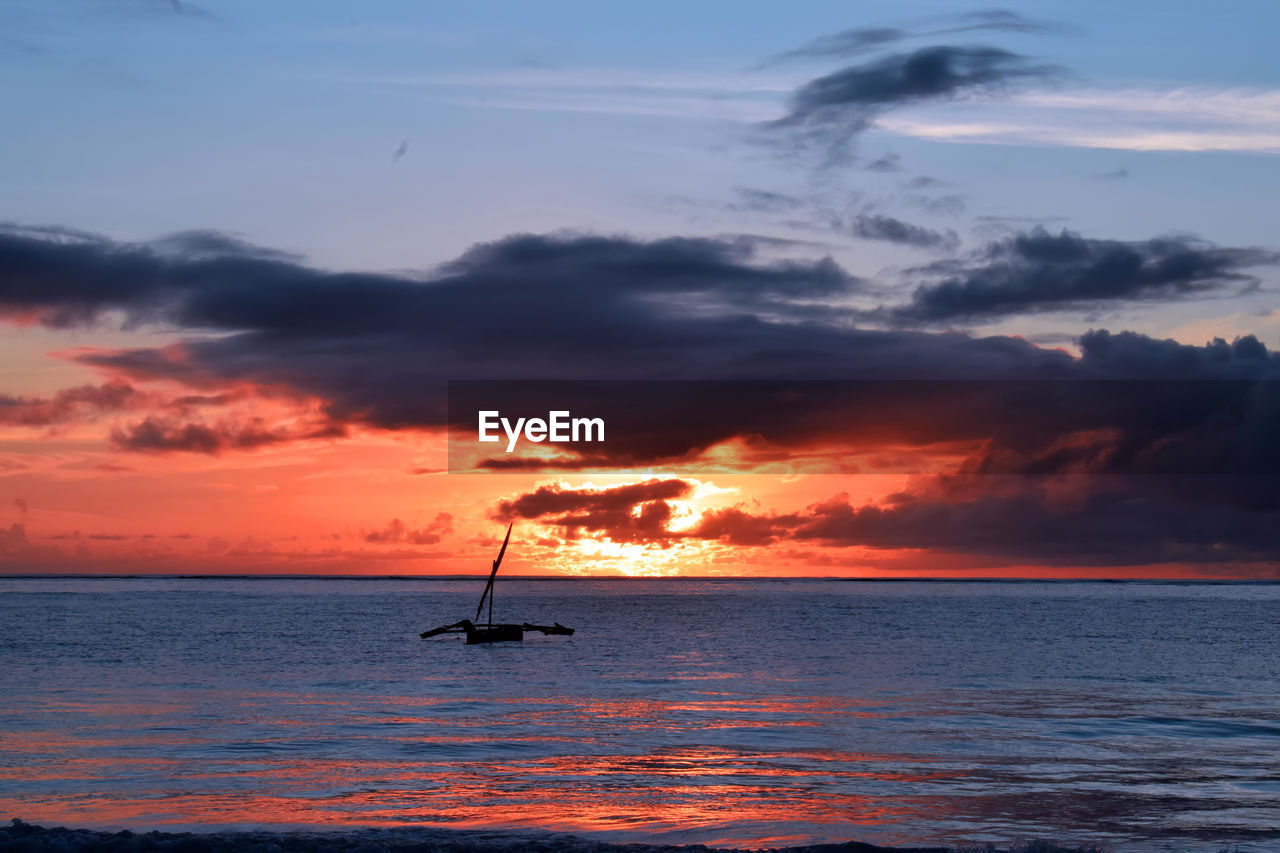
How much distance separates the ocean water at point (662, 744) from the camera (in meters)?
26.0

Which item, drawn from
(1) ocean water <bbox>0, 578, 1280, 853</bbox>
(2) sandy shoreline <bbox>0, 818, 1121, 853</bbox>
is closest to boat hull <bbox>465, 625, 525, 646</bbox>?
(1) ocean water <bbox>0, 578, 1280, 853</bbox>

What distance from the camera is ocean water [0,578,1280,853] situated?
26.0 meters

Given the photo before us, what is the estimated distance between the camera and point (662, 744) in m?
37.4

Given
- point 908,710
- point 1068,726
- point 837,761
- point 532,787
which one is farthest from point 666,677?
point 532,787

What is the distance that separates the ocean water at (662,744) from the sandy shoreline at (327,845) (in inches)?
91.6

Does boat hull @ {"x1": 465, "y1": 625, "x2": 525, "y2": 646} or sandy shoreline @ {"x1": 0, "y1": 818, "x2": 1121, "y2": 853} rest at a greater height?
sandy shoreline @ {"x1": 0, "y1": 818, "x2": 1121, "y2": 853}

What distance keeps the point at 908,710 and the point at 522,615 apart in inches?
5081

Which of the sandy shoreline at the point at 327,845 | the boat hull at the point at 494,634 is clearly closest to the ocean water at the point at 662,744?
the sandy shoreline at the point at 327,845

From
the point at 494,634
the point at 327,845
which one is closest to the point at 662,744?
the point at 327,845

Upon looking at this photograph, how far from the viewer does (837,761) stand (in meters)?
34.0

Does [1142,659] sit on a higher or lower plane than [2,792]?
lower

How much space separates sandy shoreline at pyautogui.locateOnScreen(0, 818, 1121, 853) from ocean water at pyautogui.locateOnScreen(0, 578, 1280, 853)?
7.63 feet

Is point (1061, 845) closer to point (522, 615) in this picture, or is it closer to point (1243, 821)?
point (1243, 821)

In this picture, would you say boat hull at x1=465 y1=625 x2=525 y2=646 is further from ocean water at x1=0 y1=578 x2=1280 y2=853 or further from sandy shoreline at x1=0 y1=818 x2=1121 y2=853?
sandy shoreline at x1=0 y1=818 x2=1121 y2=853
